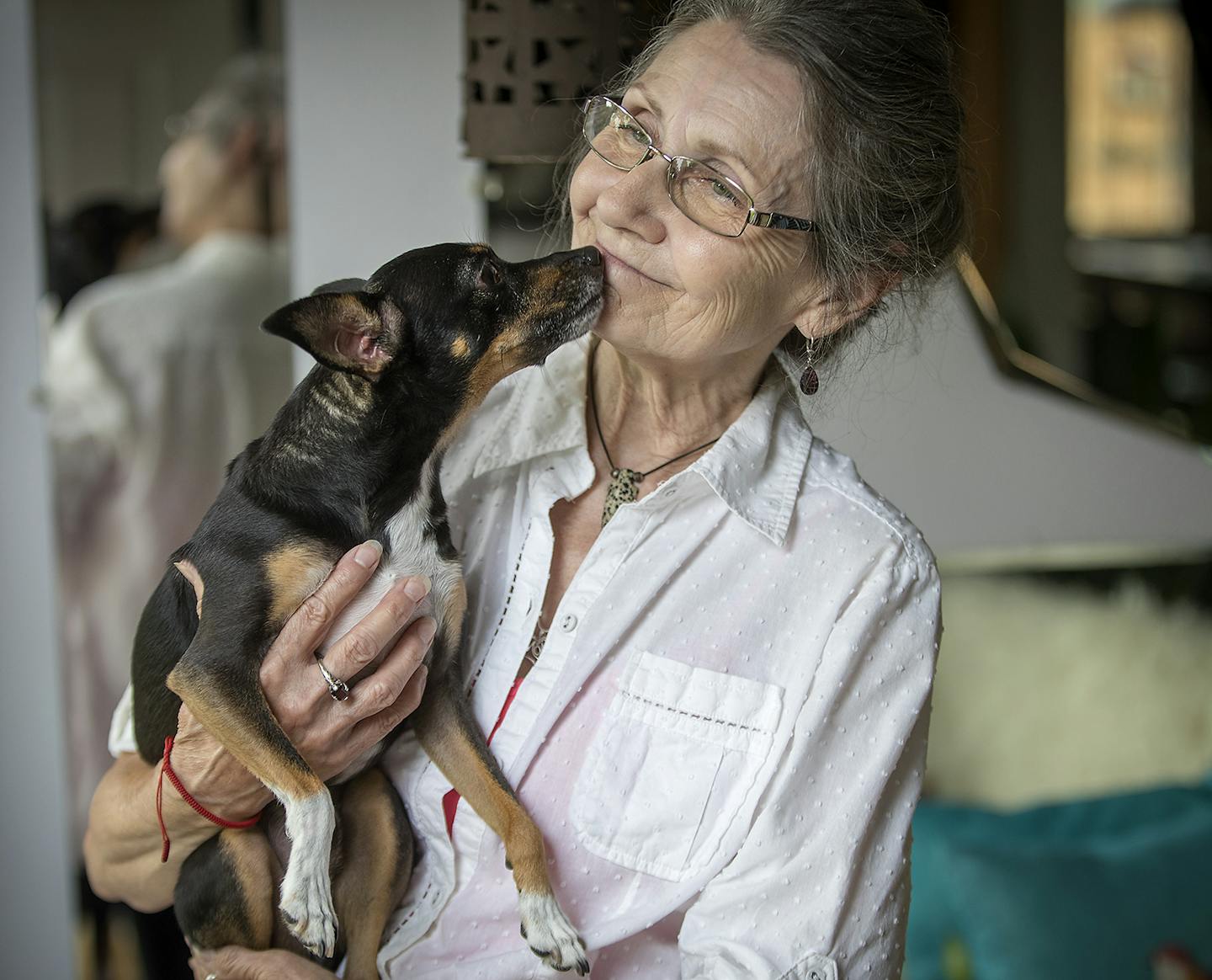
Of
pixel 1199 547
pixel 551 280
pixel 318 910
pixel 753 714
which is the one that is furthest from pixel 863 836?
pixel 1199 547

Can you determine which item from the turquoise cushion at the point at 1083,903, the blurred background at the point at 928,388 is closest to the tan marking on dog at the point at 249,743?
the blurred background at the point at 928,388

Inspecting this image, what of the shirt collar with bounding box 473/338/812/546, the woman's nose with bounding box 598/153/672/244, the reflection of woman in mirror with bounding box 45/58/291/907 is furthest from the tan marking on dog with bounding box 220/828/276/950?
the reflection of woman in mirror with bounding box 45/58/291/907

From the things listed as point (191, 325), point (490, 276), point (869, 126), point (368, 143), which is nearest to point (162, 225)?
point (191, 325)

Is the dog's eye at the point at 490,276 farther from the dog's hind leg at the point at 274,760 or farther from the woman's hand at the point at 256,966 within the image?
the woman's hand at the point at 256,966

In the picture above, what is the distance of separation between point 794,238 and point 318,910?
32.1 inches

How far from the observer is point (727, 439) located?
4.25ft

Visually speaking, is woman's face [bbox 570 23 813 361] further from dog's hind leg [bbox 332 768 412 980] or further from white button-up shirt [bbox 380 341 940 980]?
dog's hind leg [bbox 332 768 412 980]

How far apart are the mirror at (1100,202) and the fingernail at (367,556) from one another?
1.77 m

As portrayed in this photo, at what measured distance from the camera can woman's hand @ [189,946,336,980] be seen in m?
1.12

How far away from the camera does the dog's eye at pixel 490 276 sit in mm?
1155

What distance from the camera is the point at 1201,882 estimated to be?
235 cm

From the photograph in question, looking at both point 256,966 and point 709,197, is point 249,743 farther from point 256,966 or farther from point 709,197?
point 709,197

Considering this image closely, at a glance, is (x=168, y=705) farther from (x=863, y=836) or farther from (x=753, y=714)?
(x=863, y=836)

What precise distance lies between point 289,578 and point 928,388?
1.75m
